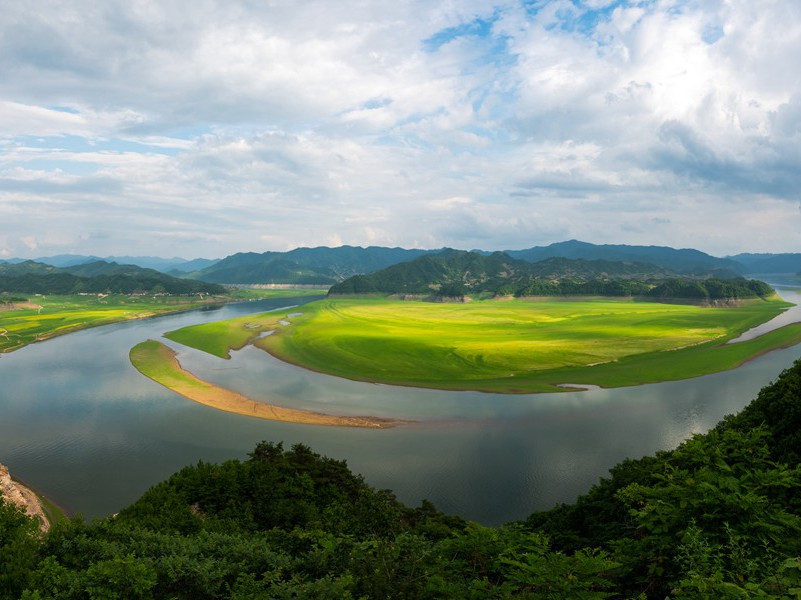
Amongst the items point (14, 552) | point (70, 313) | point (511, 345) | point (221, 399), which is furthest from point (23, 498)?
point (70, 313)

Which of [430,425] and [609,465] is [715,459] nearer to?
[609,465]

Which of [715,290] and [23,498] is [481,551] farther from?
[715,290]

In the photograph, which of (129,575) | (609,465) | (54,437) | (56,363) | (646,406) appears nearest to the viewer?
(129,575)

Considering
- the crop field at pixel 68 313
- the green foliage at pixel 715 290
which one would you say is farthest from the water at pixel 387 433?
the green foliage at pixel 715 290

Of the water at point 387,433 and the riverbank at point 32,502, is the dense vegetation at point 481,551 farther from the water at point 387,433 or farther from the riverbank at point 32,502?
the riverbank at point 32,502

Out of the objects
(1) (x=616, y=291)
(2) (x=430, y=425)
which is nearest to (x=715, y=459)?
(2) (x=430, y=425)

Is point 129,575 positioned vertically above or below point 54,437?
above

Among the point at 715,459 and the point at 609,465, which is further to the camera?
the point at 609,465
